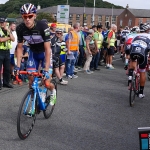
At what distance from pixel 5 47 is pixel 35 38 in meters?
3.62

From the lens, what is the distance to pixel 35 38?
570 centimetres

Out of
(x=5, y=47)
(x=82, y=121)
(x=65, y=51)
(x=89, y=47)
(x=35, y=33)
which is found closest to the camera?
(x=35, y=33)

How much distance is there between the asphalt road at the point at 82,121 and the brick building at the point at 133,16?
128 meters

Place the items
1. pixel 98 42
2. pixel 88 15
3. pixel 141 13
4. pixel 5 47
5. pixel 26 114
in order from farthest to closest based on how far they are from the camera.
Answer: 1. pixel 88 15
2. pixel 141 13
3. pixel 98 42
4. pixel 5 47
5. pixel 26 114

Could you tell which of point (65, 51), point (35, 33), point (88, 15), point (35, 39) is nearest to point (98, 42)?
point (65, 51)

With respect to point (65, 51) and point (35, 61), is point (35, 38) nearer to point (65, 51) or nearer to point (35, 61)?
point (35, 61)

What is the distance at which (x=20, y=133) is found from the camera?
5.05 metres

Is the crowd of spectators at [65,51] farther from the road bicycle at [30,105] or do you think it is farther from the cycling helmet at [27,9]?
the cycling helmet at [27,9]

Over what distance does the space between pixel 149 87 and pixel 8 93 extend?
16.0ft

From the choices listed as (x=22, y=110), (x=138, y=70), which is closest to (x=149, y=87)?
(x=138, y=70)

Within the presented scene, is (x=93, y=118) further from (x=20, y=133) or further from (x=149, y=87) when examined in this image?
(x=149, y=87)

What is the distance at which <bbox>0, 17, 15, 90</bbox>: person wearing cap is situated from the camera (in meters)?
8.87

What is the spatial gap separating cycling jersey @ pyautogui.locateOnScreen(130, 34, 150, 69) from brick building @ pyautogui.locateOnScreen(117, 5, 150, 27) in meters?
129

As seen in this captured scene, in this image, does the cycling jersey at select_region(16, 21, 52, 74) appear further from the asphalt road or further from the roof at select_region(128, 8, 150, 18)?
the roof at select_region(128, 8, 150, 18)
